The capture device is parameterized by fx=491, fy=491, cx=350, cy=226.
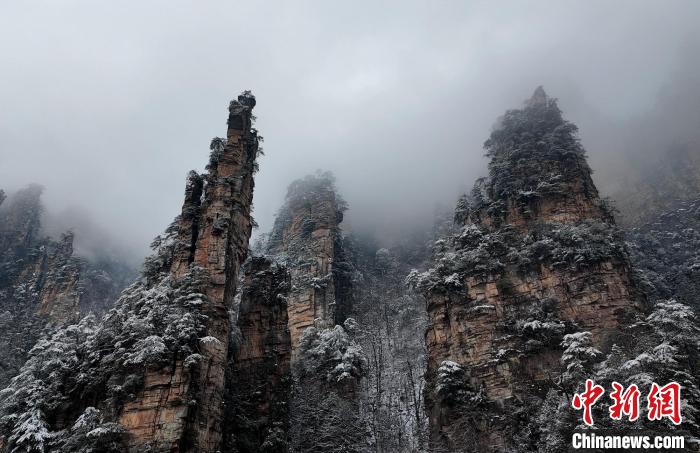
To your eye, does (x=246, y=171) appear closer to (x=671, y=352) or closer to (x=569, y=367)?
(x=569, y=367)

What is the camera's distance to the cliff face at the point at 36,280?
210 ft

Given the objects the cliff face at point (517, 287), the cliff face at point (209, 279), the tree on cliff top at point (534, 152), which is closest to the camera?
the cliff face at point (209, 279)

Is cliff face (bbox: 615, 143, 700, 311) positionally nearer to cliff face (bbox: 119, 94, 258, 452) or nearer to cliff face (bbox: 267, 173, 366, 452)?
cliff face (bbox: 267, 173, 366, 452)

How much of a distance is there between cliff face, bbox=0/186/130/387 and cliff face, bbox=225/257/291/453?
33461 mm

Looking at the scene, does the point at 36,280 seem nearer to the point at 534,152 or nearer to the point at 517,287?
the point at 517,287

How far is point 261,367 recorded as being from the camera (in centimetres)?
3575

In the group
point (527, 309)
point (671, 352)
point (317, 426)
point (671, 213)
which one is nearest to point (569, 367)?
point (671, 352)

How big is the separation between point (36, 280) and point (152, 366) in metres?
60.4

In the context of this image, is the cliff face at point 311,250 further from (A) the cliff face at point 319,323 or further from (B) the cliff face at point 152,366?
(B) the cliff face at point 152,366

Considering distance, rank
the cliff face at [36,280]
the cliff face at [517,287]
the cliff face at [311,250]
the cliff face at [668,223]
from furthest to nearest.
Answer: the cliff face at [36,280] → the cliff face at [311,250] → the cliff face at [668,223] → the cliff face at [517,287]

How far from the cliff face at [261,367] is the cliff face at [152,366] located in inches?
192

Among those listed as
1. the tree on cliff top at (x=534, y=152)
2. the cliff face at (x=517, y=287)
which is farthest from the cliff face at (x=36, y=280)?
the tree on cliff top at (x=534, y=152)

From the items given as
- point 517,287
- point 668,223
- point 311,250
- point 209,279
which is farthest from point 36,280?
point 668,223

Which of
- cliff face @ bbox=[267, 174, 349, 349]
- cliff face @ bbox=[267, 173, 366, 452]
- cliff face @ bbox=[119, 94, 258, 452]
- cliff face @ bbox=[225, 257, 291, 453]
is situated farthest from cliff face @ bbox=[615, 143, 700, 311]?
cliff face @ bbox=[267, 174, 349, 349]
